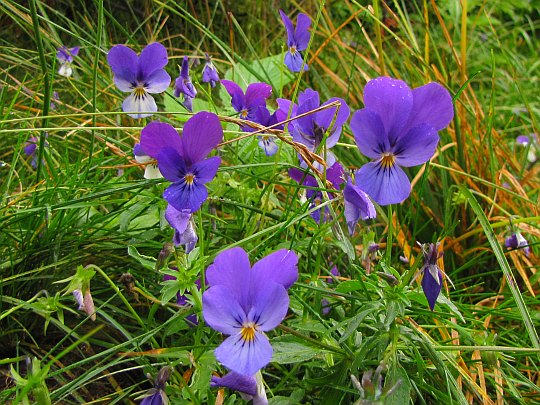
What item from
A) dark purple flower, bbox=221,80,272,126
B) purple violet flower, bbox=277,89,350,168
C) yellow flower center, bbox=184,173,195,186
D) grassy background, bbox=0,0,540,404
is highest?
yellow flower center, bbox=184,173,195,186

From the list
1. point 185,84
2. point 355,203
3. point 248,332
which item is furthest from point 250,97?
point 248,332

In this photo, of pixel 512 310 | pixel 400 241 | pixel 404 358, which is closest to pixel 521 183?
pixel 400 241

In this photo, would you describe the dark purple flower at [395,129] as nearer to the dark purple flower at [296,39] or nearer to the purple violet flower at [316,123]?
the purple violet flower at [316,123]

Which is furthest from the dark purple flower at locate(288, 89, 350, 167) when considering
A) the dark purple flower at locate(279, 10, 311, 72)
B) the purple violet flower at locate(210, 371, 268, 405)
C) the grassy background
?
the dark purple flower at locate(279, 10, 311, 72)

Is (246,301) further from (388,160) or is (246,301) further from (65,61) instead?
(65,61)

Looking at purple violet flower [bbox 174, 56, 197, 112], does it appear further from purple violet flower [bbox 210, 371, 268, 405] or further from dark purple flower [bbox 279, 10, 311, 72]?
purple violet flower [bbox 210, 371, 268, 405]
